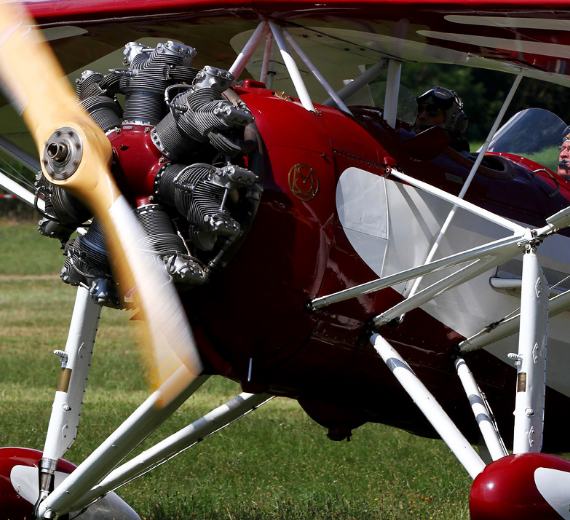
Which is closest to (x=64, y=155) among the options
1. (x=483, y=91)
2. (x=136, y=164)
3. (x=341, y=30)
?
(x=136, y=164)

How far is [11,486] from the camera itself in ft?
22.8

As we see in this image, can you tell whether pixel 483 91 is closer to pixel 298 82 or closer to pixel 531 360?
pixel 298 82

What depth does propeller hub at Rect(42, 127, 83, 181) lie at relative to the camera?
187 inches

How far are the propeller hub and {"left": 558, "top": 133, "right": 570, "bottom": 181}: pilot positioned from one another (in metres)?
3.82

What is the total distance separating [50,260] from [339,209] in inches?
935

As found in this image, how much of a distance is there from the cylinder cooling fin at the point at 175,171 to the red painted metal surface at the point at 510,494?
5.48 ft

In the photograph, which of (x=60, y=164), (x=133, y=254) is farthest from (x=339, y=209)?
(x=60, y=164)

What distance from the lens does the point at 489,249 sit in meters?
5.25

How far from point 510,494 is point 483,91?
129 feet

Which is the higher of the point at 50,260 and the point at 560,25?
the point at 560,25

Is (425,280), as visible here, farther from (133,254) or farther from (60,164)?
(60,164)

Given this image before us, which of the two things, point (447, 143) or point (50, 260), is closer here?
point (447, 143)

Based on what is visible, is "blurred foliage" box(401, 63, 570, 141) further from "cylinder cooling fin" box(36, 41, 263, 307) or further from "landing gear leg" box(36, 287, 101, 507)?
"cylinder cooling fin" box(36, 41, 263, 307)

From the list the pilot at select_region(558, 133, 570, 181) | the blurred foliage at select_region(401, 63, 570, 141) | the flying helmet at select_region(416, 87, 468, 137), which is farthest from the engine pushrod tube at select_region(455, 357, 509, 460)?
the blurred foliage at select_region(401, 63, 570, 141)
